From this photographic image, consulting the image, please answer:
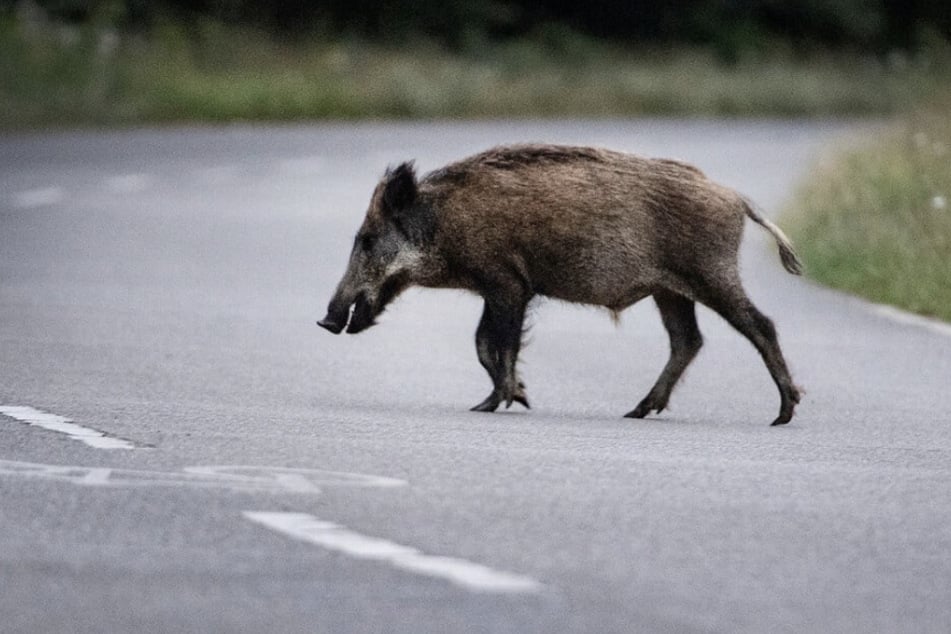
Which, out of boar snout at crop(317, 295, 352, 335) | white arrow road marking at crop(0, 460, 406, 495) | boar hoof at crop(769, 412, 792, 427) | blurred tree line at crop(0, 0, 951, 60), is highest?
blurred tree line at crop(0, 0, 951, 60)

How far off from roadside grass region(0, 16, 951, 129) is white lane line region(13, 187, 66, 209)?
8492mm

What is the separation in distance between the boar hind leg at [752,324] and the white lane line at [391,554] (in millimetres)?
3787

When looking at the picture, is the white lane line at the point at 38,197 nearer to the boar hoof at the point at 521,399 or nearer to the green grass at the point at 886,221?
the green grass at the point at 886,221

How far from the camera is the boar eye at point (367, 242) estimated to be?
11.3m

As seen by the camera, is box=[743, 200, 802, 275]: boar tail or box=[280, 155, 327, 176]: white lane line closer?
box=[743, 200, 802, 275]: boar tail

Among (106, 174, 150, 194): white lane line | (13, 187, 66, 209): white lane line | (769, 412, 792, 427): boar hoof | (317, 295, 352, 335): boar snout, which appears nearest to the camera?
(769, 412, 792, 427): boar hoof

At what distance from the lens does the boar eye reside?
37.1 ft

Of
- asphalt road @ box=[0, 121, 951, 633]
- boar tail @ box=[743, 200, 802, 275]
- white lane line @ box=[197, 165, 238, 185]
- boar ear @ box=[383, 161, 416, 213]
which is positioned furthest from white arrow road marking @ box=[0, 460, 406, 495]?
white lane line @ box=[197, 165, 238, 185]

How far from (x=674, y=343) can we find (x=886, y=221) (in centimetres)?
763

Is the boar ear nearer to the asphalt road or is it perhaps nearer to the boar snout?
the boar snout

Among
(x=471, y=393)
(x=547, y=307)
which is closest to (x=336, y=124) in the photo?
(x=547, y=307)

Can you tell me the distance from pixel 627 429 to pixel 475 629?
4.42m

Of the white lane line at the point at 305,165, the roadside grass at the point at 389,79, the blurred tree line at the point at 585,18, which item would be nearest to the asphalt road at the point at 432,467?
the white lane line at the point at 305,165

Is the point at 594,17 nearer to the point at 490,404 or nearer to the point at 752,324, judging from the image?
the point at 752,324
